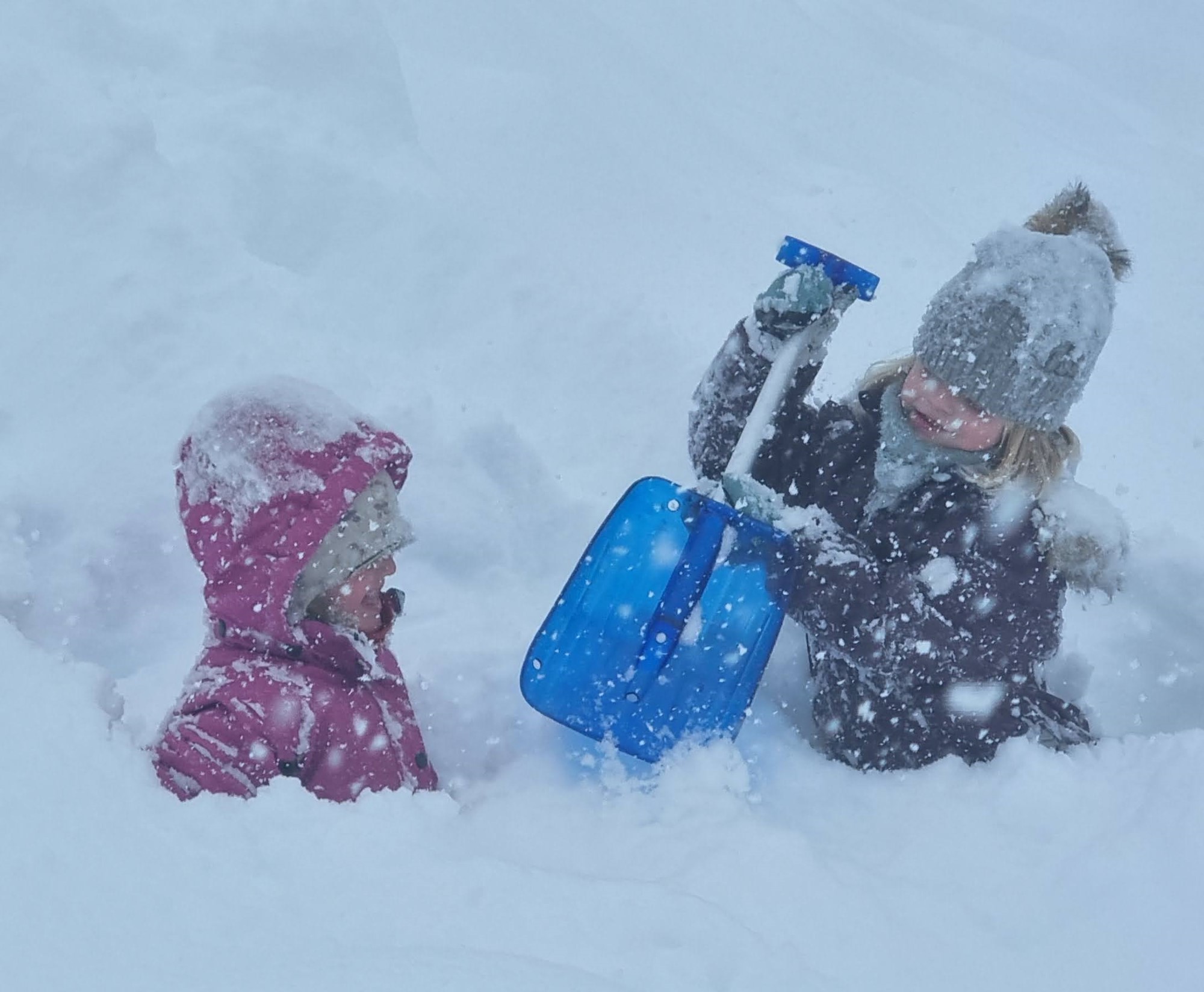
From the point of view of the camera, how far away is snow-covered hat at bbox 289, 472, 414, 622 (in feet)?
5.17

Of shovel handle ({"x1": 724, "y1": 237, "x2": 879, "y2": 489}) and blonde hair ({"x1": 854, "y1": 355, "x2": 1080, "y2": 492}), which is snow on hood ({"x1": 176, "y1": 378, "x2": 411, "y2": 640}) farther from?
blonde hair ({"x1": 854, "y1": 355, "x2": 1080, "y2": 492})

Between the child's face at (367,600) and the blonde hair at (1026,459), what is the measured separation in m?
1.04

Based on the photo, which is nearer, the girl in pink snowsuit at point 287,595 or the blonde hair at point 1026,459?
the girl in pink snowsuit at point 287,595

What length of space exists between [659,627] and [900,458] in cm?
54

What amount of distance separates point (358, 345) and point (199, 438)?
963 millimetres

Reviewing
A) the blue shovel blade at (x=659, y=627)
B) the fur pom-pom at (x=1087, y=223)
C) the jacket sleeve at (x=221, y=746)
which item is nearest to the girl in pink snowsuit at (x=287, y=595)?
the jacket sleeve at (x=221, y=746)

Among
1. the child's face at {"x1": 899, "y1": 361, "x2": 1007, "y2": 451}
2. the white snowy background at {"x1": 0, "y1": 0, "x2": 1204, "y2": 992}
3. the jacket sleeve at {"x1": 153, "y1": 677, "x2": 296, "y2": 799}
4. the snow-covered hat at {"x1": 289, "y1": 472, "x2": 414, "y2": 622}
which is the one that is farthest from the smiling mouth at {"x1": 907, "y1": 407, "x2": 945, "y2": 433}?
the jacket sleeve at {"x1": 153, "y1": 677, "x2": 296, "y2": 799}

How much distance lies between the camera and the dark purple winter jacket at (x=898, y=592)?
171cm

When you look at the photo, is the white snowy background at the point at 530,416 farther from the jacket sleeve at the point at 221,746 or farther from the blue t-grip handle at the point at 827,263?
the blue t-grip handle at the point at 827,263

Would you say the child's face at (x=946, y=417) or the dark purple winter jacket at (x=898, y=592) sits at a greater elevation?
the child's face at (x=946, y=417)

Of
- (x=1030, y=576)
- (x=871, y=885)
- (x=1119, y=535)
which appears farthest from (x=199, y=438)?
(x=1119, y=535)

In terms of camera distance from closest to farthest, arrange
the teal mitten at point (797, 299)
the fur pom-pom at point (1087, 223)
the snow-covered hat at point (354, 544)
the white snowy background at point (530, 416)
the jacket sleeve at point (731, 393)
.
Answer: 1. the white snowy background at point (530, 416)
2. the snow-covered hat at point (354, 544)
3. the fur pom-pom at point (1087, 223)
4. the teal mitten at point (797, 299)
5. the jacket sleeve at point (731, 393)

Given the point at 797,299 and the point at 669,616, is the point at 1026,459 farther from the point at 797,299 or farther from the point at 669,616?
the point at 669,616

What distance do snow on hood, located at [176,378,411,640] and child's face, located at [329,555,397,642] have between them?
0.11 meters
